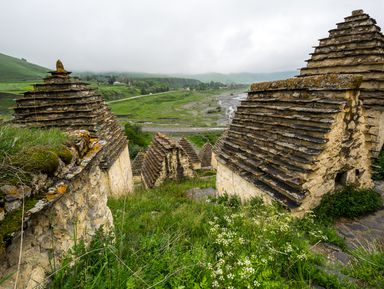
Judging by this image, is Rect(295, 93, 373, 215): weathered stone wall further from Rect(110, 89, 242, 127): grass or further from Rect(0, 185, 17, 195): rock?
Rect(110, 89, 242, 127): grass

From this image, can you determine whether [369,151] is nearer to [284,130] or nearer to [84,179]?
[284,130]

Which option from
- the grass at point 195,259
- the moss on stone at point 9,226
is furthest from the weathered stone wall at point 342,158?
the moss on stone at point 9,226

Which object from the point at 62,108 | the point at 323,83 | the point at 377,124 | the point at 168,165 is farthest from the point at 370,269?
the point at 168,165

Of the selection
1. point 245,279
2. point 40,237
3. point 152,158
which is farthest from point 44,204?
point 152,158

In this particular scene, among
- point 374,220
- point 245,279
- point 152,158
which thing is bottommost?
point 152,158

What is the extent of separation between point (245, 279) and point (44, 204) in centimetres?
241

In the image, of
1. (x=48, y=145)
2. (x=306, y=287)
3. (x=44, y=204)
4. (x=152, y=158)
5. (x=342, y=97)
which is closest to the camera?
(x=44, y=204)

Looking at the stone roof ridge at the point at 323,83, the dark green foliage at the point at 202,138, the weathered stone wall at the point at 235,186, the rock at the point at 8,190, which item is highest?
the stone roof ridge at the point at 323,83

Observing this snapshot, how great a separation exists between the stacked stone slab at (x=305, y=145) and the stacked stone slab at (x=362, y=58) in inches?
156

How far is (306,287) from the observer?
3.24 m

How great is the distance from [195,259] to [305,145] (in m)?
4.60

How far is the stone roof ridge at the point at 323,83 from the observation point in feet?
19.5

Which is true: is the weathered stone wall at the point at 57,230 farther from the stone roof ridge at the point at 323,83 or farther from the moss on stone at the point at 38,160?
the stone roof ridge at the point at 323,83

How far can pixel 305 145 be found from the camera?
20.4ft
